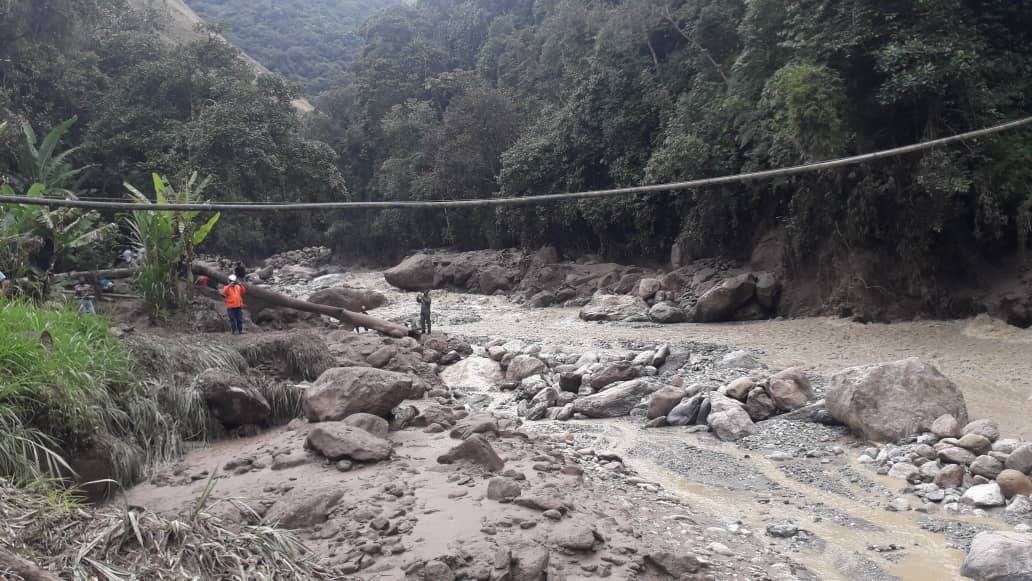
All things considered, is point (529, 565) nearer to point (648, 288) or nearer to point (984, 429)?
point (984, 429)

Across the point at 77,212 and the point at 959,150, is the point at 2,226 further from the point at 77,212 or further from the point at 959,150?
the point at 959,150

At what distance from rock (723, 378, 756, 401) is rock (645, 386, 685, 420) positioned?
0.59 meters

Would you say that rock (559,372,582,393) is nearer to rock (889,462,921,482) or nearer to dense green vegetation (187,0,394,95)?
rock (889,462,921,482)

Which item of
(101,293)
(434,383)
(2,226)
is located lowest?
(434,383)

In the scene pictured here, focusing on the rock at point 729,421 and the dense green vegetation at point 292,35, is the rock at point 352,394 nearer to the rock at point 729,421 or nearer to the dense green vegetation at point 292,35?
the rock at point 729,421

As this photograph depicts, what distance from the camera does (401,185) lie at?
3538 centimetres

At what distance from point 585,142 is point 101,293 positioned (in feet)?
57.6

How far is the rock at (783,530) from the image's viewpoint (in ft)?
17.6

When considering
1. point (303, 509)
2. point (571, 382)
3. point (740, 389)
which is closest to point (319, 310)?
point (571, 382)

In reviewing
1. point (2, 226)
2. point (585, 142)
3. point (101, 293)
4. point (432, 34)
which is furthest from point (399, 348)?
point (432, 34)

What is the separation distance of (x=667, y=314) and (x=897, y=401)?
9.80 m

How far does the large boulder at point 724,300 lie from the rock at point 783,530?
11.7 meters

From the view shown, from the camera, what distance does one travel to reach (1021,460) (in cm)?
609

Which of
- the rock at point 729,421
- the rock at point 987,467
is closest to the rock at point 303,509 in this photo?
the rock at point 729,421
